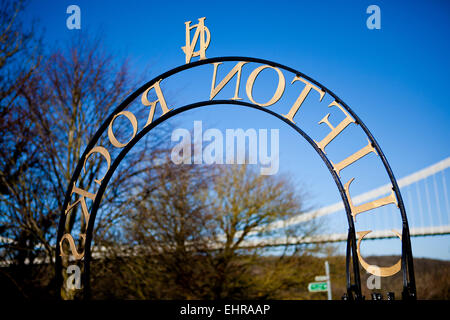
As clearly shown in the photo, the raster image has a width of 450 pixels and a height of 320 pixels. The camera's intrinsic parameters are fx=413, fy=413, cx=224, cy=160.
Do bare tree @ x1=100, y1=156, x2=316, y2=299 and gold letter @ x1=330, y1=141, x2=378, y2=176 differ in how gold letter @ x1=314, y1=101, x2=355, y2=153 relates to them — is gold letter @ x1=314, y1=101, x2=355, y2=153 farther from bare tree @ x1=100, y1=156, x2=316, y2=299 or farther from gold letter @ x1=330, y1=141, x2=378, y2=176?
bare tree @ x1=100, y1=156, x2=316, y2=299

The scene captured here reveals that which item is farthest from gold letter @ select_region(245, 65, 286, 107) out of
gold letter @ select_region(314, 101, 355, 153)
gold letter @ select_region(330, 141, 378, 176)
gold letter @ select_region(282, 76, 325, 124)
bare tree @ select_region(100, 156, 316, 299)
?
bare tree @ select_region(100, 156, 316, 299)

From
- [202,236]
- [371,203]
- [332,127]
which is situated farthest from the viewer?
[202,236]

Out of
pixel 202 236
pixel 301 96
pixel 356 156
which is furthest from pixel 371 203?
pixel 202 236

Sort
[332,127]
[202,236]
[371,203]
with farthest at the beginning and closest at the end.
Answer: [202,236] → [332,127] → [371,203]

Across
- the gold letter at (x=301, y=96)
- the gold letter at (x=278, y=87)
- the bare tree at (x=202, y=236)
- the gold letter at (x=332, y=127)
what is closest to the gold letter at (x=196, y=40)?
the gold letter at (x=278, y=87)

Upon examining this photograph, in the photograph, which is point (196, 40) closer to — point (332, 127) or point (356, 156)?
point (332, 127)

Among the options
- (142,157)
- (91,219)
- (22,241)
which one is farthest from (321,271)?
(91,219)

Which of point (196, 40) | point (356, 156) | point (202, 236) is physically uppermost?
point (196, 40)

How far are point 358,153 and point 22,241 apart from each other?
21.4 feet

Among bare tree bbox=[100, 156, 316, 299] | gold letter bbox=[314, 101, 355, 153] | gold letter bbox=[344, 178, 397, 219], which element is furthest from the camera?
bare tree bbox=[100, 156, 316, 299]

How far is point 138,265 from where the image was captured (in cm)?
930

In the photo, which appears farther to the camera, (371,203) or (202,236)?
(202,236)

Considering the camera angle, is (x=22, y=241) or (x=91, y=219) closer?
(x=91, y=219)
